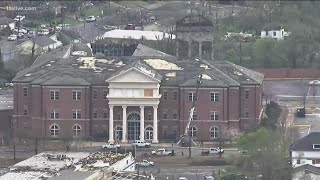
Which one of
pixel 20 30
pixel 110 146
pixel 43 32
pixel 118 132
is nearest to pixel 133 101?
pixel 118 132

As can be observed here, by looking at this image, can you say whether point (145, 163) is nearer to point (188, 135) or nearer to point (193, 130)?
point (188, 135)

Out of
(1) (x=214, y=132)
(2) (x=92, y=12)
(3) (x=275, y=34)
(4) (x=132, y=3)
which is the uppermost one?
(4) (x=132, y=3)

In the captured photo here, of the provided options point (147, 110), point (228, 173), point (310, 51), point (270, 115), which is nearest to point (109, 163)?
point (228, 173)

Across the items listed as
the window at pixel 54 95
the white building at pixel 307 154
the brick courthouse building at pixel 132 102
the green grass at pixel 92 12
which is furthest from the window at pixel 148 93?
the green grass at pixel 92 12

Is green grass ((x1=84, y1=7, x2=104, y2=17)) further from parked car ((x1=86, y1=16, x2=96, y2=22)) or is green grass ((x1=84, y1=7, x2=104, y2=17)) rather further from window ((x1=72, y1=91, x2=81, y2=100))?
window ((x1=72, y1=91, x2=81, y2=100))

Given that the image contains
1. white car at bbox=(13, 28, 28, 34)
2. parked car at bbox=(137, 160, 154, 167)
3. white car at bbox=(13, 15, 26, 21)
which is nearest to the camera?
parked car at bbox=(137, 160, 154, 167)

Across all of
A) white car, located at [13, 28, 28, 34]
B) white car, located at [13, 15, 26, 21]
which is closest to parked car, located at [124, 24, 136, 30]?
white car, located at [13, 28, 28, 34]

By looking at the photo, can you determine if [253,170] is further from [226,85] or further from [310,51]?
[310,51]
